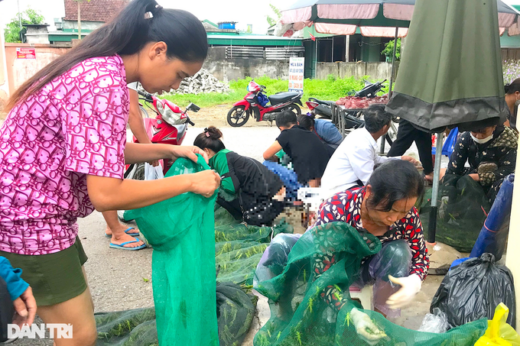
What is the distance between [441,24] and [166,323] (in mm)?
2568

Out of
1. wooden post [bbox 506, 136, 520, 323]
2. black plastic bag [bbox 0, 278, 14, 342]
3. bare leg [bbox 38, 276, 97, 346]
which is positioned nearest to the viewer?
black plastic bag [bbox 0, 278, 14, 342]

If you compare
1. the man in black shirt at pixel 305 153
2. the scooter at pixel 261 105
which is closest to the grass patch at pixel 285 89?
the scooter at pixel 261 105

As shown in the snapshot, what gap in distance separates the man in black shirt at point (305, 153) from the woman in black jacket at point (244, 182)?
541mm

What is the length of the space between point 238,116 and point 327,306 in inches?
373

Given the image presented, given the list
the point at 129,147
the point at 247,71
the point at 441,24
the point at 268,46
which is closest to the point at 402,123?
the point at 441,24

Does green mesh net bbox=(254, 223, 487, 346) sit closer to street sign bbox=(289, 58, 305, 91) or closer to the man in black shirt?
the man in black shirt

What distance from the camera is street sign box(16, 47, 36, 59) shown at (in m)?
13.3

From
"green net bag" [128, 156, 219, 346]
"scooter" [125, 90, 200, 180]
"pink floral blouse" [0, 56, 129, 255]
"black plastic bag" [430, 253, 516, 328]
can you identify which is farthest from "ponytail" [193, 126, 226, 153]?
"pink floral blouse" [0, 56, 129, 255]

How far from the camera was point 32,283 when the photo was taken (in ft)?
4.94

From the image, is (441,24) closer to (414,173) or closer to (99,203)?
(414,173)

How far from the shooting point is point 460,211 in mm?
3574

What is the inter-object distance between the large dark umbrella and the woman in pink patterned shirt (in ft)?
6.70

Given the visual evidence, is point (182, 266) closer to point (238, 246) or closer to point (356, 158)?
point (238, 246)

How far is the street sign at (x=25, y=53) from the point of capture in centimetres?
1333
